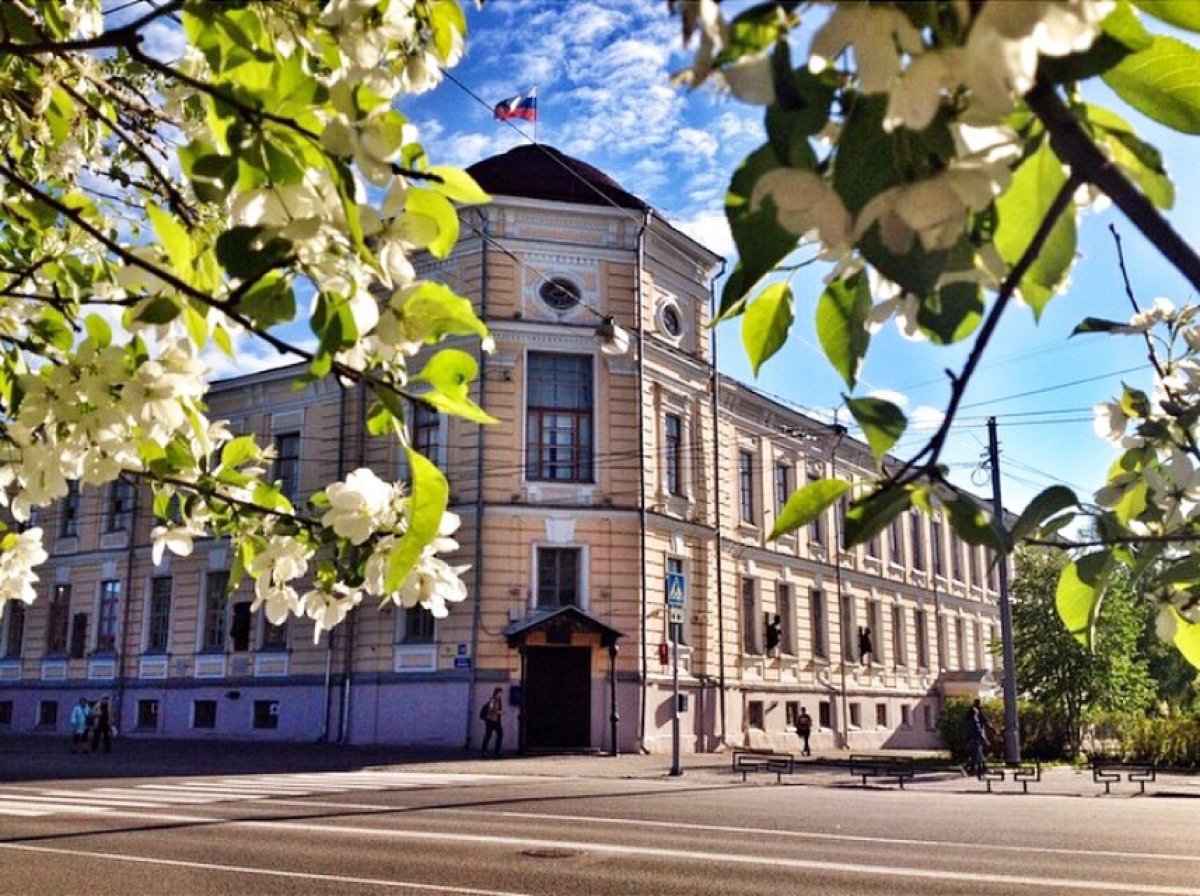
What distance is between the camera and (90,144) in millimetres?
3916

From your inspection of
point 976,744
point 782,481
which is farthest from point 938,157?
point 782,481

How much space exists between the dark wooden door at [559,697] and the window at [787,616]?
34.0ft

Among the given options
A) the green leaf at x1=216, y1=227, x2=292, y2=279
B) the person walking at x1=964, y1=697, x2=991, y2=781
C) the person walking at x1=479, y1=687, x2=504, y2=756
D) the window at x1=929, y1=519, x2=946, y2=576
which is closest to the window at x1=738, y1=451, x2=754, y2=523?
the person walking at x1=964, y1=697, x2=991, y2=781

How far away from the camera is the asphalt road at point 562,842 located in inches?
319

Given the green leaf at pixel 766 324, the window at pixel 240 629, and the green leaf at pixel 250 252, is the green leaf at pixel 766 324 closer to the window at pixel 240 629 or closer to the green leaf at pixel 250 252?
the green leaf at pixel 250 252

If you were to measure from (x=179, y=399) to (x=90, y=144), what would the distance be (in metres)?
1.92

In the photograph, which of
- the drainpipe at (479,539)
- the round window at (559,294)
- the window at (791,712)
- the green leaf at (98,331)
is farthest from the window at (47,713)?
the green leaf at (98,331)

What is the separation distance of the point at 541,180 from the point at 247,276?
27837mm

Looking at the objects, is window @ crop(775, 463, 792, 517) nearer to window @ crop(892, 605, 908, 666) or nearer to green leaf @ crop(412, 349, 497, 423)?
window @ crop(892, 605, 908, 666)

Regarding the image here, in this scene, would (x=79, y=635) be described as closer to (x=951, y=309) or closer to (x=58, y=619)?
(x=58, y=619)

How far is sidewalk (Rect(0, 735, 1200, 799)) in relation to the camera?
1978 centimetres

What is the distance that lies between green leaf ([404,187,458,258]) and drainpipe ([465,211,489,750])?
76.5ft

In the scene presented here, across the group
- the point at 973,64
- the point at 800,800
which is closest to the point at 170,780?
the point at 800,800

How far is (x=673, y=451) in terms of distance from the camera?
2969cm
